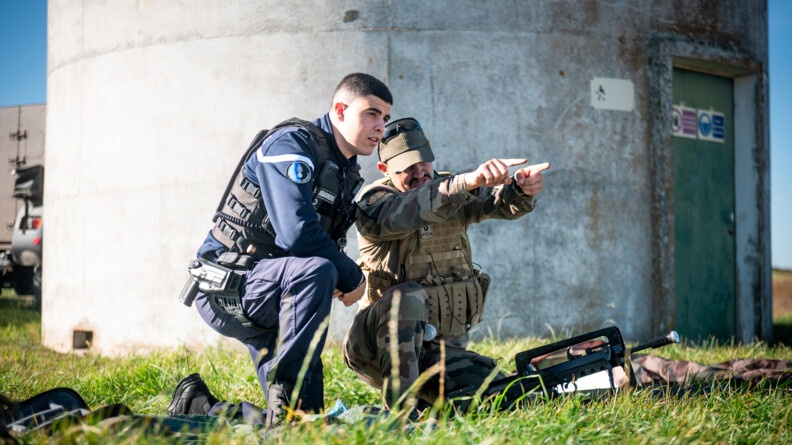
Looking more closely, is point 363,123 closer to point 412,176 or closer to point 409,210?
point 412,176

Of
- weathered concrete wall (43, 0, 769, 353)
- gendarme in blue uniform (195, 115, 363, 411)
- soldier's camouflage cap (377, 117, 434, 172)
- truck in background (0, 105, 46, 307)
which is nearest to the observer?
gendarme in blue uniform (195, 115, 363, 411)

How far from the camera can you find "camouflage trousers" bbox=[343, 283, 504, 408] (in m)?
3.09

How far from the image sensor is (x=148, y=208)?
606 centimetres

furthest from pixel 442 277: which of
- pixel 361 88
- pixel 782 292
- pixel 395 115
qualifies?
pixel 782 292

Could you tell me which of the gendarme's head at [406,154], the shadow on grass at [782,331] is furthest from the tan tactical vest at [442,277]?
the shadow on grass at [782,331]

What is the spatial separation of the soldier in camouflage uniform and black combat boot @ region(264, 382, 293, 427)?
0.39 meters

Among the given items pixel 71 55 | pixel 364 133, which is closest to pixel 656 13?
pixel 364 133

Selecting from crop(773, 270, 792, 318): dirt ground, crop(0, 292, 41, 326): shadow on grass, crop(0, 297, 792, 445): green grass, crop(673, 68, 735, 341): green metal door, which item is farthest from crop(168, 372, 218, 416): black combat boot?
crop(773, 270, 792, 318): dirt ground

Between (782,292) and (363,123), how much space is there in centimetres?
1454

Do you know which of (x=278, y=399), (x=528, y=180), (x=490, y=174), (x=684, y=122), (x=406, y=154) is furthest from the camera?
(x=684, y=122)

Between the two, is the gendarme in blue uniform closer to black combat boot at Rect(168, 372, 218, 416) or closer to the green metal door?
black combat boot at Rect(168, 372, 218, 416)

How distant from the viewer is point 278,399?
295cm

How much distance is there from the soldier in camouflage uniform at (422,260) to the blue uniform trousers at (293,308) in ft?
0.90

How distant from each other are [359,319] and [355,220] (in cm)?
43
